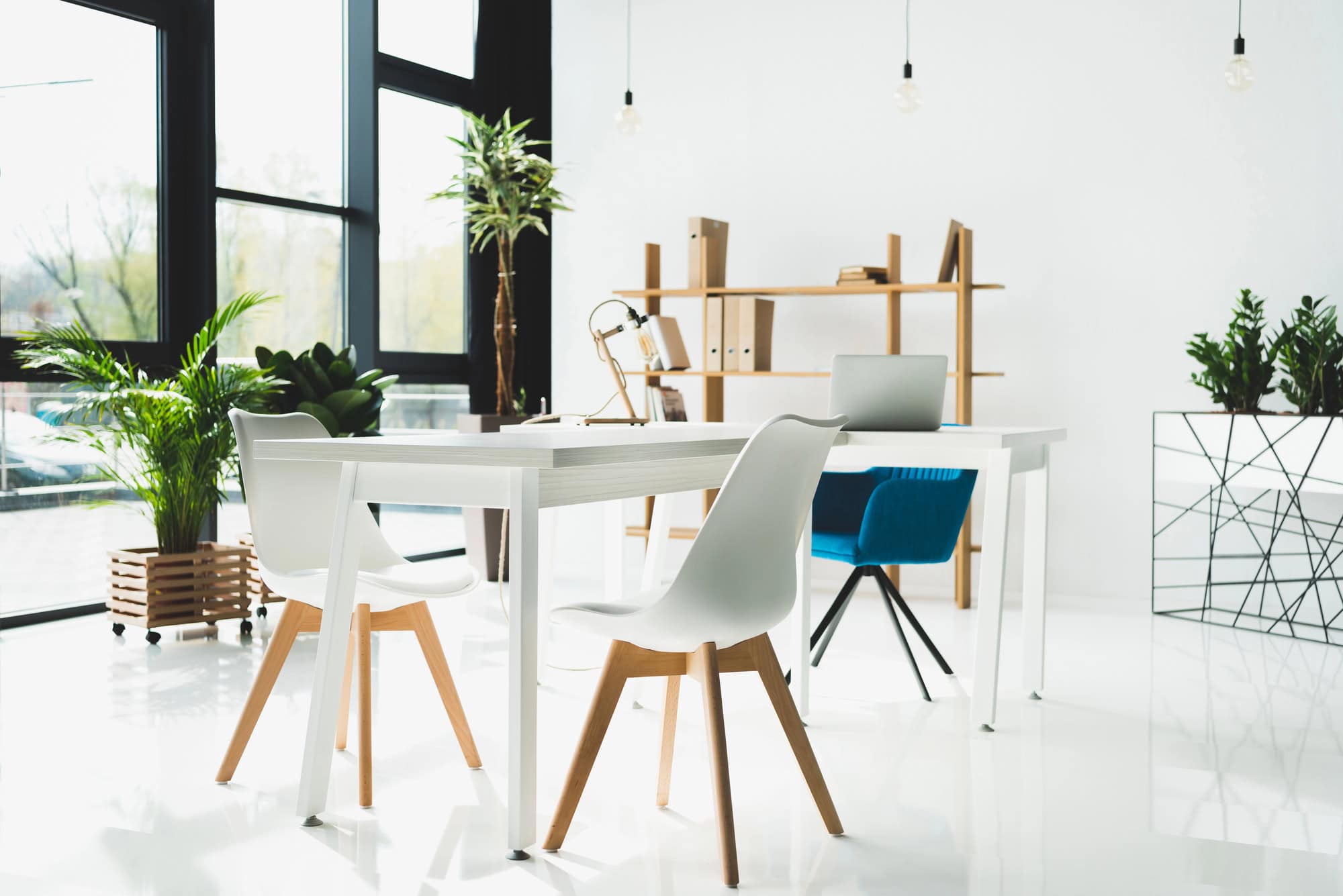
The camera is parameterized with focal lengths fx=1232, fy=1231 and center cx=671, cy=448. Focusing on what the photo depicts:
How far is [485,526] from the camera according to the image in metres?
5.83

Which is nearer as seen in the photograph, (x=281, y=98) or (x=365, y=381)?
(x=365, y=381)

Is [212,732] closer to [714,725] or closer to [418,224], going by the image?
[714,725]

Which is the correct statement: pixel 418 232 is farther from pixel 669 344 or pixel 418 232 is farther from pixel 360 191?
pixel 669 344

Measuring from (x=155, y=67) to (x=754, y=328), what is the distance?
8.97 feet

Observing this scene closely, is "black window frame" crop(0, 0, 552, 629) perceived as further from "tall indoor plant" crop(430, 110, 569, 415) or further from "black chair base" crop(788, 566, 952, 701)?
"black chair base" crop(788, 566, 952, 701)

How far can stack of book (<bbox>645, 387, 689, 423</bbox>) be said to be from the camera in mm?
3954

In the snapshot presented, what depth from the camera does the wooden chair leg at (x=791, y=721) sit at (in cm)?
240

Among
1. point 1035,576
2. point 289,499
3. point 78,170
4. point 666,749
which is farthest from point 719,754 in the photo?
point 78,170

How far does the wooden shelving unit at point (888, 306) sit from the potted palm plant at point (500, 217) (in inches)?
23.2

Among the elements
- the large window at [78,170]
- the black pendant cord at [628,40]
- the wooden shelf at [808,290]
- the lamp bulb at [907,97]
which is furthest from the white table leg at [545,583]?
the black pendant cord at [628,40]

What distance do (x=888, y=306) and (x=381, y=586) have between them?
3355 mm

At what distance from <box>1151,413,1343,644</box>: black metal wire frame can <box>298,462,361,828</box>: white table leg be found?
343 cm

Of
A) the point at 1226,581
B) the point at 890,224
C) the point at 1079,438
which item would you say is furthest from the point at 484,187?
the point at 1226,581

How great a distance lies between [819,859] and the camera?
232cm
